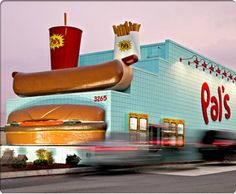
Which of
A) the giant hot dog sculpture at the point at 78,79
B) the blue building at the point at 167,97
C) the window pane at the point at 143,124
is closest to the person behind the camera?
the giant hot dog sculpture at the point at 78,79

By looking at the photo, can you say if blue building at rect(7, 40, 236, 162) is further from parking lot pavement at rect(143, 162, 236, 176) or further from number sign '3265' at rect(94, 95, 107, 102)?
parking lot pavement at rect(143, 162, 236, 176)

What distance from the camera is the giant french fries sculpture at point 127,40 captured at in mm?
27427

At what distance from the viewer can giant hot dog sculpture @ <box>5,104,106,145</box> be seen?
81.6 feet

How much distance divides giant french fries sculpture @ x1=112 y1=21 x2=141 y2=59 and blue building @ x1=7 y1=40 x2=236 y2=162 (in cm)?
129

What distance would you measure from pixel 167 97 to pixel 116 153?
13.7 meters

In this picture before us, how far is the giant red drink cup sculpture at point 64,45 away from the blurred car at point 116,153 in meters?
11.1

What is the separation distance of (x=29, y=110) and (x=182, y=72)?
12873 mm

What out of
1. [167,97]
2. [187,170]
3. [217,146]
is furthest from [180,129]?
[187,170]

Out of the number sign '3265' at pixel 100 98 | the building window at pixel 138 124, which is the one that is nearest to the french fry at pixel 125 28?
the number sign '3265' at pixel 100 98

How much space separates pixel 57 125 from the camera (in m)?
25.5

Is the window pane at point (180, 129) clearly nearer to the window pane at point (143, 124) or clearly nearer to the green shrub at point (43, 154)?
the window pane at point (143, 124)

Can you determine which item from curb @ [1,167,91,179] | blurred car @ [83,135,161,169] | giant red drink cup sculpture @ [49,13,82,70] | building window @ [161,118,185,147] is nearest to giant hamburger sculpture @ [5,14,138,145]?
giant red drink cup sculpture @ [49,13,82,70]

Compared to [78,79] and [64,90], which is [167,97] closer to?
[78,79]

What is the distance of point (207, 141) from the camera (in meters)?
25.5
